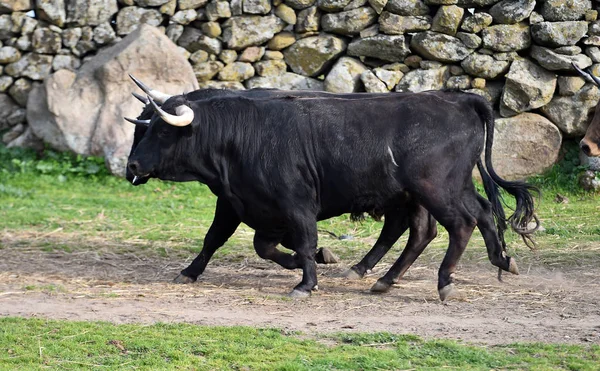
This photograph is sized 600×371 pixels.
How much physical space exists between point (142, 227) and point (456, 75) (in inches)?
200

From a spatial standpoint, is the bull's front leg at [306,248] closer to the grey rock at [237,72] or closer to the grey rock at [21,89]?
the grey rock at [237,72]

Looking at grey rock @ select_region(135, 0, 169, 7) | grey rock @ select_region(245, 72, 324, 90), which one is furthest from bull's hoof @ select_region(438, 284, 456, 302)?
grey rock @ select_region(135, 0, 169, 7)

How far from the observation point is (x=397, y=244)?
10.8m

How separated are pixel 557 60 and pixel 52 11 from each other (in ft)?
23.7

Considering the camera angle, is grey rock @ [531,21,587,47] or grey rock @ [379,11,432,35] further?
grey rock @ [379,11,432,35]

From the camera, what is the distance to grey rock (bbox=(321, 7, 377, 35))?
14344 millimetres

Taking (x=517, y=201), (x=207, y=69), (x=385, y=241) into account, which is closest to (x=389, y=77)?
(x=207, y=69)

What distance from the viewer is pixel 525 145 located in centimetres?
1386

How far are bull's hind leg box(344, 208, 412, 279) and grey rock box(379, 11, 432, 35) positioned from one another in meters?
5.53

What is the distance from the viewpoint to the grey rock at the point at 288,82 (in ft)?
48.1

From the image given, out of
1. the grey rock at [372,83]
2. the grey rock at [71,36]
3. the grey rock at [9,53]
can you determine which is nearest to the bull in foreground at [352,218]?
the grey rock at [372,83]

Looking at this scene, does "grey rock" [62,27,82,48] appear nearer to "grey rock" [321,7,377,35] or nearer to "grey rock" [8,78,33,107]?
"grey rock" [8,78,33,107]

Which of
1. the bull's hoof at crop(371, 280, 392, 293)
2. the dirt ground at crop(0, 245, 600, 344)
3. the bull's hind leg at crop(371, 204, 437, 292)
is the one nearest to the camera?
the dirt ground at crop(0, 245, 600, 344)

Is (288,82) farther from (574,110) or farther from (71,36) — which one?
(574,110)
